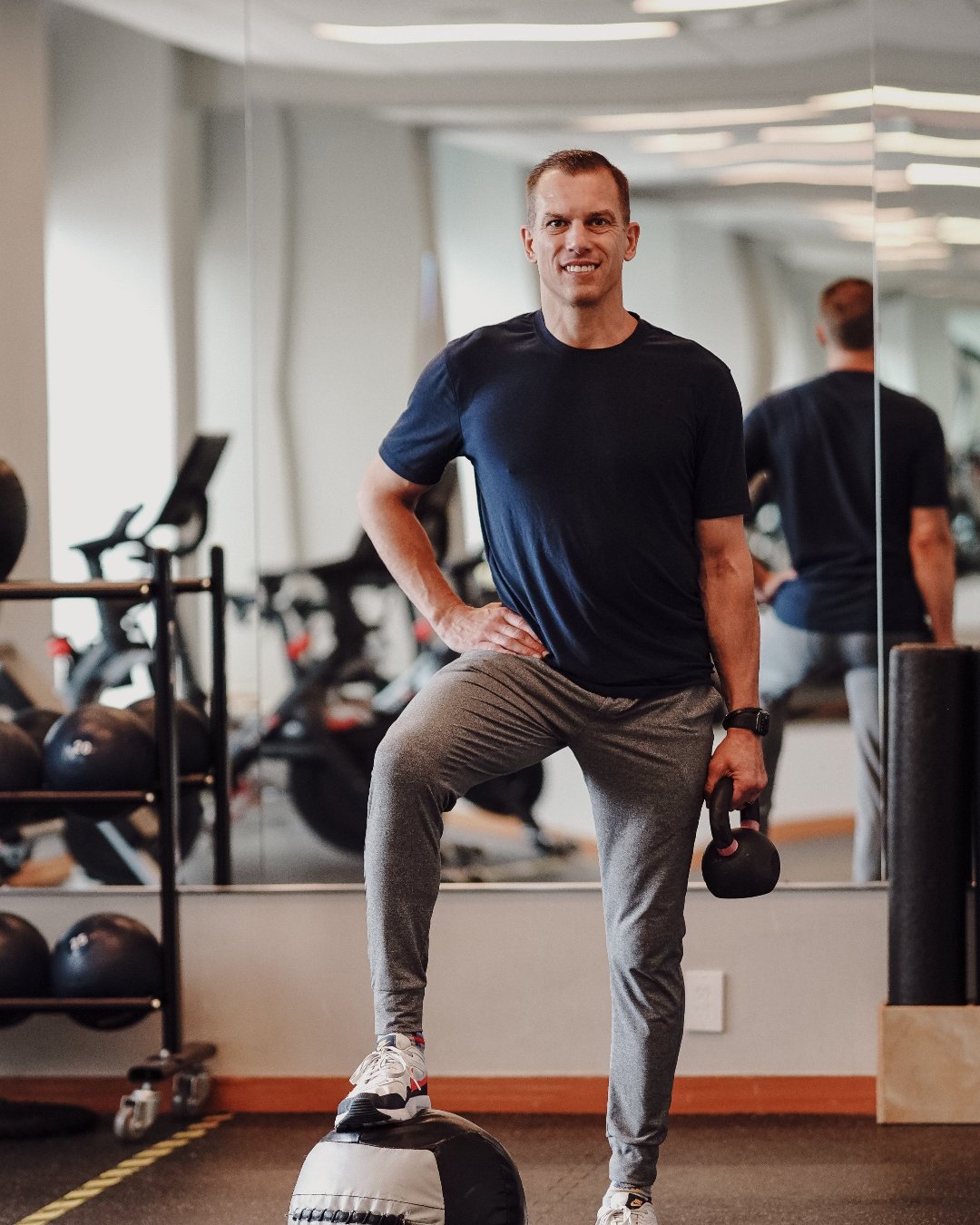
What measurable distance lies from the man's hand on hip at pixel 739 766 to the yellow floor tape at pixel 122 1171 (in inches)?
55.6

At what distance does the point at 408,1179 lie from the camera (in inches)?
87.5

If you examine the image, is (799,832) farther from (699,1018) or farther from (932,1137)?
(932,1137)

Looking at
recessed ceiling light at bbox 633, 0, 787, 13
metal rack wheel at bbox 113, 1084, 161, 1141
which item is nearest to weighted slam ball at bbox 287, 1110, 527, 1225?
metal rack wheel at bbox 113, 1084, 161, 1141

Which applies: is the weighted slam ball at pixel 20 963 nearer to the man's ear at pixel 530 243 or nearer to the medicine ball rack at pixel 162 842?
the medicine ball rack at pixel 162 842

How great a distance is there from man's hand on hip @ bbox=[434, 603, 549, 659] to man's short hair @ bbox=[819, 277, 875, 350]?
142 cm

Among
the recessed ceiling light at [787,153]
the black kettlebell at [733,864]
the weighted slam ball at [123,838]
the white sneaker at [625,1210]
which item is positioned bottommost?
the white sneaker at [625,1210]

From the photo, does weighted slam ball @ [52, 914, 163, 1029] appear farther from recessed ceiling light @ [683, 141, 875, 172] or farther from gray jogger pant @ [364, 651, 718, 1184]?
recessed ceiling light @ [683, 141, 875, 172]

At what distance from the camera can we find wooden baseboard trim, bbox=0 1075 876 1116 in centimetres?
354

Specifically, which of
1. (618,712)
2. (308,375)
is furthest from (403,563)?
(308,375)

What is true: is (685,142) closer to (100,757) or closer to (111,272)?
(111,272)

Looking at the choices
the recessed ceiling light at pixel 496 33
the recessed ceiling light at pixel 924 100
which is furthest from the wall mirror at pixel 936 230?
the recessed ceiling light at pixel 496 33

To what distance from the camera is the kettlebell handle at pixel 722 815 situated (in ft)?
8.10

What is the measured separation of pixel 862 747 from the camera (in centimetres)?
362

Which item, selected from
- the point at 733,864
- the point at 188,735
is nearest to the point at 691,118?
the point at 188,735
